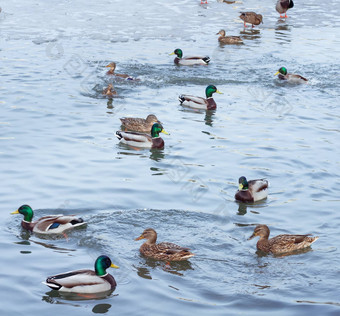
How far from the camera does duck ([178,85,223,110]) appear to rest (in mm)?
20125

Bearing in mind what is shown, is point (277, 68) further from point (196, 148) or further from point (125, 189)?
point (125, 189)

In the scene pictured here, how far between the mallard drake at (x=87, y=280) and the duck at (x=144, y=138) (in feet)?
22.4

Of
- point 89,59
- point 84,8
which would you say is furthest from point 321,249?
point 84,8

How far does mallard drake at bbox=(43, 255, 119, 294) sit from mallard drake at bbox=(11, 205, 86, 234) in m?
1.80

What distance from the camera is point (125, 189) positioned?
14297 millimetres

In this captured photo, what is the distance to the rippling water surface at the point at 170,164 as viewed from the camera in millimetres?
10633

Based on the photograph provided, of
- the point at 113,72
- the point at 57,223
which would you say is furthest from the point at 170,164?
the point at 113,72

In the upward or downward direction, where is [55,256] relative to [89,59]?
downward

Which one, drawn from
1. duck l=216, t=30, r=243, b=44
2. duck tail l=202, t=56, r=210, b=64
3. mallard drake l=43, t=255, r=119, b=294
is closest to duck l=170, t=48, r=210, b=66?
duck tail l=202, t=56, r=210, b=64

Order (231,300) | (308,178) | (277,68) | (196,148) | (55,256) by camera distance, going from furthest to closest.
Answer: (277,68) → (196,148) → (308,178) → (55,256) → (231,300)

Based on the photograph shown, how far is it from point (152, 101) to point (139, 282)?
10435 mm

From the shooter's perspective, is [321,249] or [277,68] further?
[277,68]

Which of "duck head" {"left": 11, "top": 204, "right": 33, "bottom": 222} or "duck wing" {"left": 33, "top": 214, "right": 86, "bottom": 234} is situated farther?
"duck head" {"left": 11, "top": 204, "right": 33, "bottom": 222}

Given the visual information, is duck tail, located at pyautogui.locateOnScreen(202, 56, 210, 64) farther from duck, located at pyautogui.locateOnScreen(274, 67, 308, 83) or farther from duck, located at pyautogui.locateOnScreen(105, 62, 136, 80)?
duck, located at pyautogui.locateOnScreen(105, 62, 136, 80)
